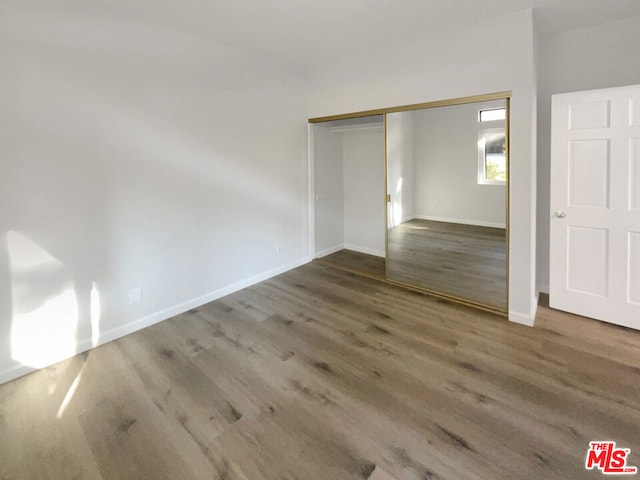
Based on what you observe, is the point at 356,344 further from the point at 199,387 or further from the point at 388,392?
the point at 199,387

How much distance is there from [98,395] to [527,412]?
2.63 meters

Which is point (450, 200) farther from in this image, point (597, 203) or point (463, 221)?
point (597, 203)

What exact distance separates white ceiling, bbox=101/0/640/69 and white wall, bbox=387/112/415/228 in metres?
0.84

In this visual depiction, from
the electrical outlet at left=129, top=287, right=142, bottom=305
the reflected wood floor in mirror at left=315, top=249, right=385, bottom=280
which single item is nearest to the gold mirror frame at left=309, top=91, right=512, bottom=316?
the reflected wood floor in mirror at left=315, top=249, right=385, bottom=280

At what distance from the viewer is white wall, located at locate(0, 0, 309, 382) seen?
7.48 feet

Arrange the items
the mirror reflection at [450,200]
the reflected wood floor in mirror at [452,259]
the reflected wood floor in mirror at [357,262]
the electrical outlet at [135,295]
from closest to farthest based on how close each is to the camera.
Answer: the electrical outlet at [135,295] → the mirror reflection at [450,200] → the reflected wood floor in mirror at [452,259] → the reflected wood floor in mirror at [357,262]

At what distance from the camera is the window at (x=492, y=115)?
2.87 m

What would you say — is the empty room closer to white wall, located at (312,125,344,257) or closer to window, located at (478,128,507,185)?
window, located at (478,128,507,185)

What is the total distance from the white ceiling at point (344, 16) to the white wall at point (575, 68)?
123 millimetres

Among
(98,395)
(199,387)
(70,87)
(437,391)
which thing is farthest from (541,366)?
(70,87)

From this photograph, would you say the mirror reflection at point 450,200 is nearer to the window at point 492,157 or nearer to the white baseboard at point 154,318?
the window at point 492,157

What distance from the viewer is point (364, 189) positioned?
4941mm

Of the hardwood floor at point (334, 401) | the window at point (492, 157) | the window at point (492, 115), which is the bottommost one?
the hardwood floor at point (334, 401)

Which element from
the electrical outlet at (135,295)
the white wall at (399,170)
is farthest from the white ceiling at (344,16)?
the electrical outlet at (135,295)
